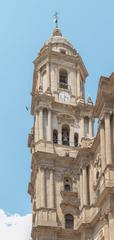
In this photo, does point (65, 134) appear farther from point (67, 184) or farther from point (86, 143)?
point (67, 184)

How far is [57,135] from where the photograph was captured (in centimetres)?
5481

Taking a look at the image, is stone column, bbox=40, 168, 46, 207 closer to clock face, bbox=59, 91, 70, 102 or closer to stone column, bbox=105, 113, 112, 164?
clock face, bbox=59, 91, 70, 102

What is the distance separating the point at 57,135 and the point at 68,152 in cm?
209

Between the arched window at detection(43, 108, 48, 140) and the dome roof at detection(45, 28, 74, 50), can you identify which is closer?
the arched window at detection(43, 108, 48, 140)

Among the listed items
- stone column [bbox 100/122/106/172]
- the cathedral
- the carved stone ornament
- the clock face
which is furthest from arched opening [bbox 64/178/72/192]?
stone column [bbox 100/122/106/172]

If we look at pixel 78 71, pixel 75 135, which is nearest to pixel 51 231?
pixel 75 135

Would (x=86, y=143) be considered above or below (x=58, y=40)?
below

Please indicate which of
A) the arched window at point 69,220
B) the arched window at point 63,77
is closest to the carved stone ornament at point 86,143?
the arched window at point 69,220

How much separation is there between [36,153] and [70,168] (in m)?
3.33

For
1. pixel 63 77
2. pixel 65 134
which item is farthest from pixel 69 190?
pixel 63 77

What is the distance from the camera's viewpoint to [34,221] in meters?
50.5

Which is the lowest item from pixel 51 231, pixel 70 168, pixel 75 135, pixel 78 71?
pixel 51 231

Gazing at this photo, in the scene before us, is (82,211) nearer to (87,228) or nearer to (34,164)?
(87,228)

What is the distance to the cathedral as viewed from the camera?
1725 inches
